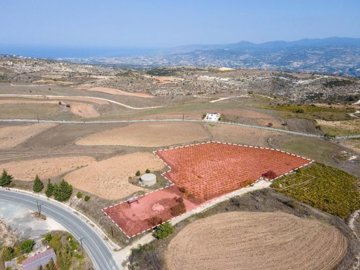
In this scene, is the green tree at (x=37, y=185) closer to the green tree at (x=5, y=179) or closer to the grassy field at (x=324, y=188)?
the green tree at (x=5, y=179)

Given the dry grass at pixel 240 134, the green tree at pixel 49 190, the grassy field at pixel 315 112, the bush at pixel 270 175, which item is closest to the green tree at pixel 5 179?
the green tree at pixel 49 190

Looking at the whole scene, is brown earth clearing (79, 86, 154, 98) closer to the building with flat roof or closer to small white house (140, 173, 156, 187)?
small white house (140, 173, 156, 187)

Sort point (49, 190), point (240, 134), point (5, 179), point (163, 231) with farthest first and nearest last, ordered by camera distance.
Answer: point (240, 134), point (5, 179), point (49, 190), point (163, 231)

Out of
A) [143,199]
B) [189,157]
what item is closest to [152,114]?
[189,157]

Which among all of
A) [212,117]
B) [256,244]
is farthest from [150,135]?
[256,244]

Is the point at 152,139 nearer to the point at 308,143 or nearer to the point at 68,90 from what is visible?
the point at 308,143

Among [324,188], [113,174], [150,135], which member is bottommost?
[324,188]

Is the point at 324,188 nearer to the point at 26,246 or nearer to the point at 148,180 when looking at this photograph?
the point at 148,180

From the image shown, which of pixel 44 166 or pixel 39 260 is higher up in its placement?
pixel 44 166
